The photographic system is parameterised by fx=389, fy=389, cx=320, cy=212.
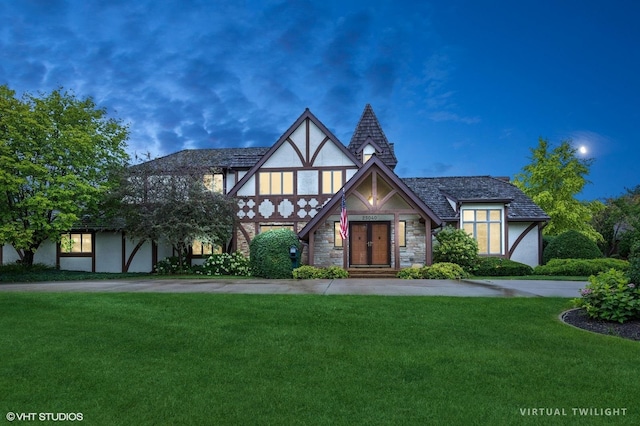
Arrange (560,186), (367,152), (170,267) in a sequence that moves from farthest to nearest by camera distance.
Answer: (560,186) < (367,152) < (170,267)

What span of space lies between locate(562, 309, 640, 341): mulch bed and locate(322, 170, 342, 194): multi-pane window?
44.1 feet

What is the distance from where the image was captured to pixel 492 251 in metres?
21.9

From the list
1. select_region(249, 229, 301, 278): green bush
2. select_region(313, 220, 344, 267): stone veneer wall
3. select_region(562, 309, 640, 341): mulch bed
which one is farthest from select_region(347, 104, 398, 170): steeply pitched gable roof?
select_region(562, 309, 640, 341): mulch bed

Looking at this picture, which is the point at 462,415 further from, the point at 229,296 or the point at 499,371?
the point at 229,296

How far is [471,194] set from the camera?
22422 mm

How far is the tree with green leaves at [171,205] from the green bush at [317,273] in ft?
15.4

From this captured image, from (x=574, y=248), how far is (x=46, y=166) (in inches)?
1053

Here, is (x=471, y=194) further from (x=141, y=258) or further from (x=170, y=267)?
(x=141, y=258)

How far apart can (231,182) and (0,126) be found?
1079cm

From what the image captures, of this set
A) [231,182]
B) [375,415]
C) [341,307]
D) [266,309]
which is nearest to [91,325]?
[266,309]

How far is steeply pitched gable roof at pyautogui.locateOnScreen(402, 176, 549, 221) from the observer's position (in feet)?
71.5

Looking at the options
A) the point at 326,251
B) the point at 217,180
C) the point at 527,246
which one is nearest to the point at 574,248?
the point at 527,246

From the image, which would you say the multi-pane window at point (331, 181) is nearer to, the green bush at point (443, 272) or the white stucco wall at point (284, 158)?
the white stucco wall at point (284, 158)

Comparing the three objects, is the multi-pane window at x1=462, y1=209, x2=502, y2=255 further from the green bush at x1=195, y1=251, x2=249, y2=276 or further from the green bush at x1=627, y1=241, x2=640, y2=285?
the green bush at x1=627, y1=241, x2=640, y2=285
